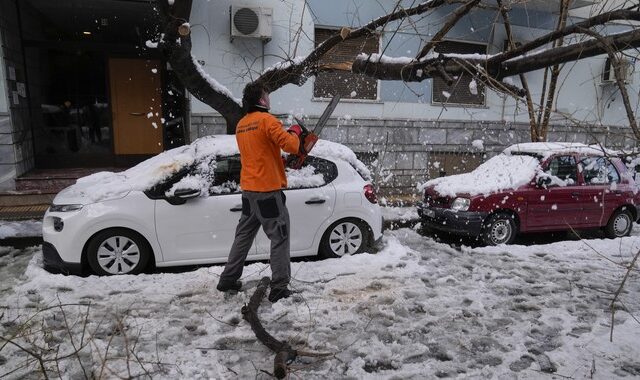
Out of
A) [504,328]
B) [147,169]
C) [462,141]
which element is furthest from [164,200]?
[462,141]

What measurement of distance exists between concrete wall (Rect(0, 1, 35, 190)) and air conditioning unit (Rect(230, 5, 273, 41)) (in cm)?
438

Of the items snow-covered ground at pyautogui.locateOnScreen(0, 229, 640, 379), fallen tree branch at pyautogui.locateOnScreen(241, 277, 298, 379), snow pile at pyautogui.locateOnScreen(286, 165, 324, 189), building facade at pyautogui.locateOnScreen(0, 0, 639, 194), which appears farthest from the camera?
building facade at pyautogui.locateOnScreen(0, 0, 639, 194)

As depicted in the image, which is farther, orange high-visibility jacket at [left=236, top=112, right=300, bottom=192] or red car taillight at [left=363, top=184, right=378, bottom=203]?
red car taillight at [left=363, top=184, right=378, bottom=203]

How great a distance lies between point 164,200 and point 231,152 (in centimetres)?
100

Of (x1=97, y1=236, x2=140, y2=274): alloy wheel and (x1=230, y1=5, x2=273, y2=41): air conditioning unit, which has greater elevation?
(x1=230, y1=5, x2=273, y2=41): air conditioning unit

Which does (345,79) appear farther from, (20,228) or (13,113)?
(20,228)

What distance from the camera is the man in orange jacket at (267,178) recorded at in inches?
162

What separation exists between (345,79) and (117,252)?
7.26m

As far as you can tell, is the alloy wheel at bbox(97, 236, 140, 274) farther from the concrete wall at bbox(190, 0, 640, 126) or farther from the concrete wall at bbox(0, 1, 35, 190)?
the concrete wall at bbox(0, 1, 35, 190)

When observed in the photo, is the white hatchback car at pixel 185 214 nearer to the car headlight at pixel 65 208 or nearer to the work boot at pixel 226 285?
the car headlight at pixel 65 208

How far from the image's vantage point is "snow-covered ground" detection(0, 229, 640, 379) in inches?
128

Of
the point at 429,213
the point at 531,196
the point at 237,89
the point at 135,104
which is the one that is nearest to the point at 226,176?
the point at 429,213

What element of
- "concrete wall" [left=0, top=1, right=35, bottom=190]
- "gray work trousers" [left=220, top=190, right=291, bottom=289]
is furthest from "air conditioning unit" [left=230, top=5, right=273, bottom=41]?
"gray work trousers" [left=220, top=190, right=291, bottom=289]

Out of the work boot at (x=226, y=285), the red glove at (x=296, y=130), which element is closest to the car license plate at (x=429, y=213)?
the red glove at (x=296, y=130)
